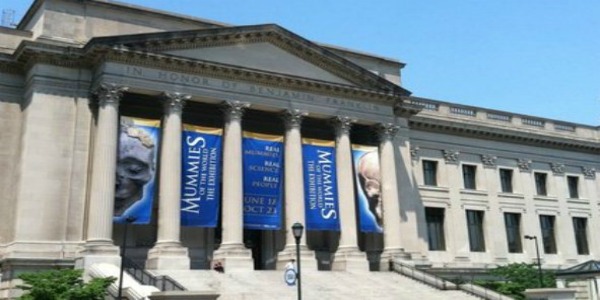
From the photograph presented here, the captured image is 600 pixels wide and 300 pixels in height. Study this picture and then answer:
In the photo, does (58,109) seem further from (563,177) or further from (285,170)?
(563,177)

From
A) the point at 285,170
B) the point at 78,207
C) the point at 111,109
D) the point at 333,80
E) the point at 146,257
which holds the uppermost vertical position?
the point at 333,80

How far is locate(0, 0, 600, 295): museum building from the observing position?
30438 millimetres

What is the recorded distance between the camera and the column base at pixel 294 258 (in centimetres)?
3291

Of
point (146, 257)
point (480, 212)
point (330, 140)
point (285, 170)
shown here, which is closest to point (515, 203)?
point (480, 212)

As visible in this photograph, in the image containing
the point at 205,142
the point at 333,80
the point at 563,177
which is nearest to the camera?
the point at 205,142

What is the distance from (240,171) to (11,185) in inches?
427

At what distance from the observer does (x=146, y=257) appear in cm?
3269

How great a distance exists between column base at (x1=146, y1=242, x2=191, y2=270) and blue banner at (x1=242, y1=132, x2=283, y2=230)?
4.19 m

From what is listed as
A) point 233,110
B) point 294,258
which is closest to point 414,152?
point 294,258

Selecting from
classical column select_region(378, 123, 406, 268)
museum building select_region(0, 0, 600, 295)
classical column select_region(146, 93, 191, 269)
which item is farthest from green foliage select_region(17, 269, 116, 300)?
classical column select_region(378, 123, 406, 268)

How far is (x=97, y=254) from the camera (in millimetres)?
28531

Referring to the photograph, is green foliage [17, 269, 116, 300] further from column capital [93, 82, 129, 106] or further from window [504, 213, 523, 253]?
window [504, 213, 523, 253]

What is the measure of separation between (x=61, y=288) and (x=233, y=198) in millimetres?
10994

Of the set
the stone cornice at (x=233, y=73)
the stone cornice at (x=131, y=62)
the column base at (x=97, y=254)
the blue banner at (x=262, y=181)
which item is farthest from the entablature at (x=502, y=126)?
the column base at (x=97, y=254)
